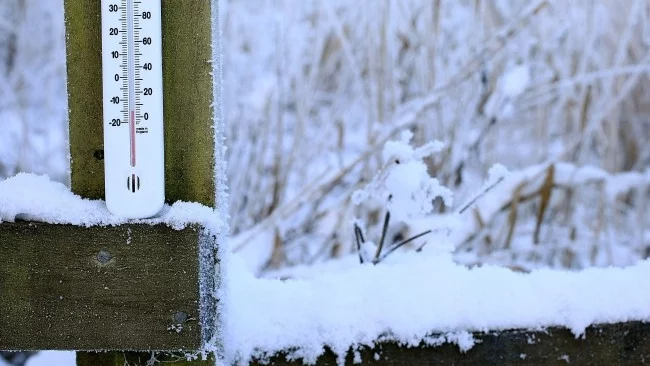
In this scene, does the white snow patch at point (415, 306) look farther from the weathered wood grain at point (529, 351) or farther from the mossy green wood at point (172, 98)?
the mossy green wood at point (172, 98)

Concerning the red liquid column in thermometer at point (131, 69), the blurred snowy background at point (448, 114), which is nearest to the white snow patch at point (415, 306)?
the red liquid column in thermometer at point (131, 69)

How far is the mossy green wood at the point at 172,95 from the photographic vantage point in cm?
71

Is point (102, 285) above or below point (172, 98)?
below

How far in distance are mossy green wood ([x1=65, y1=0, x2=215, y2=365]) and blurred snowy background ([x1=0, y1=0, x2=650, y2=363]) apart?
0.77m

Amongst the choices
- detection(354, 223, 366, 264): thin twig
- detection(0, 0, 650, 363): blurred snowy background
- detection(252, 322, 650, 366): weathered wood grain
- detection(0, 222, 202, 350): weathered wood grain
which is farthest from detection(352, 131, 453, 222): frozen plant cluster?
detection(0, 0, 650, 363): blurred snowy background

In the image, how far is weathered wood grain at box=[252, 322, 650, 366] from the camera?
2.64ft

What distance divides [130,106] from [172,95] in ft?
0.17

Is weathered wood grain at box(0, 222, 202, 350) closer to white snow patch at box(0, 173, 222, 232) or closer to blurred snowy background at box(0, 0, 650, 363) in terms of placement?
white snow patch at box(0, 173, 222, 232)

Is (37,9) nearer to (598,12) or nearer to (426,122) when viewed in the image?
(426,122)

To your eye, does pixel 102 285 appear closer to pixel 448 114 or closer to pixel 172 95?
pixel 172 95

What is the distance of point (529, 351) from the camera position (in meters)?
0.82

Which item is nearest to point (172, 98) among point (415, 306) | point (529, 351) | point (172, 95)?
point (172, 95)

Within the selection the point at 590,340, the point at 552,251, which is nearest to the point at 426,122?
the point at 552,251

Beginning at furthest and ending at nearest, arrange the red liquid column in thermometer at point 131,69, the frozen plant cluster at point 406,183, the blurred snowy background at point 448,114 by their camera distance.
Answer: the blurred snowy background at point 448,114, the frozen plant cluster at point 406,183, the red liquid column in thermometer at point 131,69
